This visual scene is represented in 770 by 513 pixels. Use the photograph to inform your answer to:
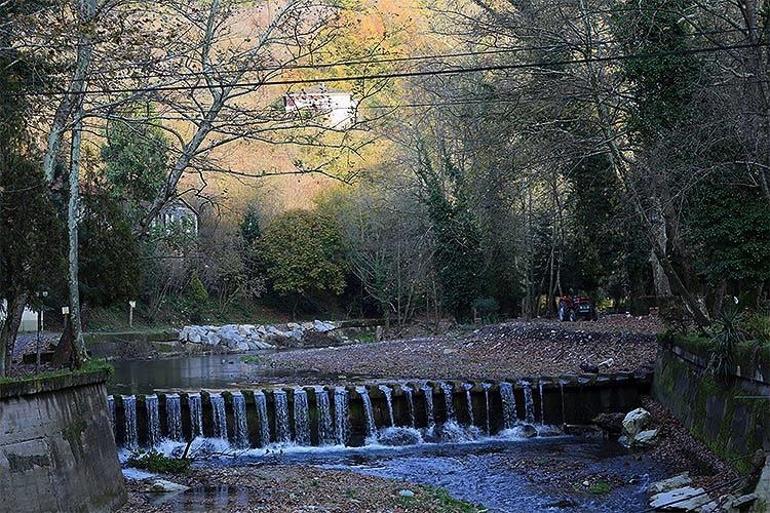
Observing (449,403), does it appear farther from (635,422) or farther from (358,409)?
(635,422)

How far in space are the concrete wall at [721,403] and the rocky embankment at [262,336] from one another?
85.3 feet

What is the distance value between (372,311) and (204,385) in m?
32.9

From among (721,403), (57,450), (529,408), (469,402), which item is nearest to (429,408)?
(469,402)

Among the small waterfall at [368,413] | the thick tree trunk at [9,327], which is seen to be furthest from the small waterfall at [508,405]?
the thick tree trunk at [9,327]

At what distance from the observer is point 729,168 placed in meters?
19.7

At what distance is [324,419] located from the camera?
59.7 feet

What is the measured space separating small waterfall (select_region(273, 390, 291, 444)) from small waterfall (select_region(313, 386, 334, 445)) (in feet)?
2.07

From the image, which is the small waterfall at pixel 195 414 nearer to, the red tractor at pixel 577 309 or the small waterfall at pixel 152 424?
the small waterfall at pixel 152 424

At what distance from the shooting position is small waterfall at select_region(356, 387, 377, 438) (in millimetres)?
18422

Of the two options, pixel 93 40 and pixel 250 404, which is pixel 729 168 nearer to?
pixel 250 404

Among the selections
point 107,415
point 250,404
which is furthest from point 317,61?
point 250,404

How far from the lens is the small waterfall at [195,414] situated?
17672 millimetres

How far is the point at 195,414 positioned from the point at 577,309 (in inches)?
776

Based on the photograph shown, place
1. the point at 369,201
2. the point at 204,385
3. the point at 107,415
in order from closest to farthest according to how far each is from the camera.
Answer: the point at 107,415
the point at 204,385
the point at 369,201
